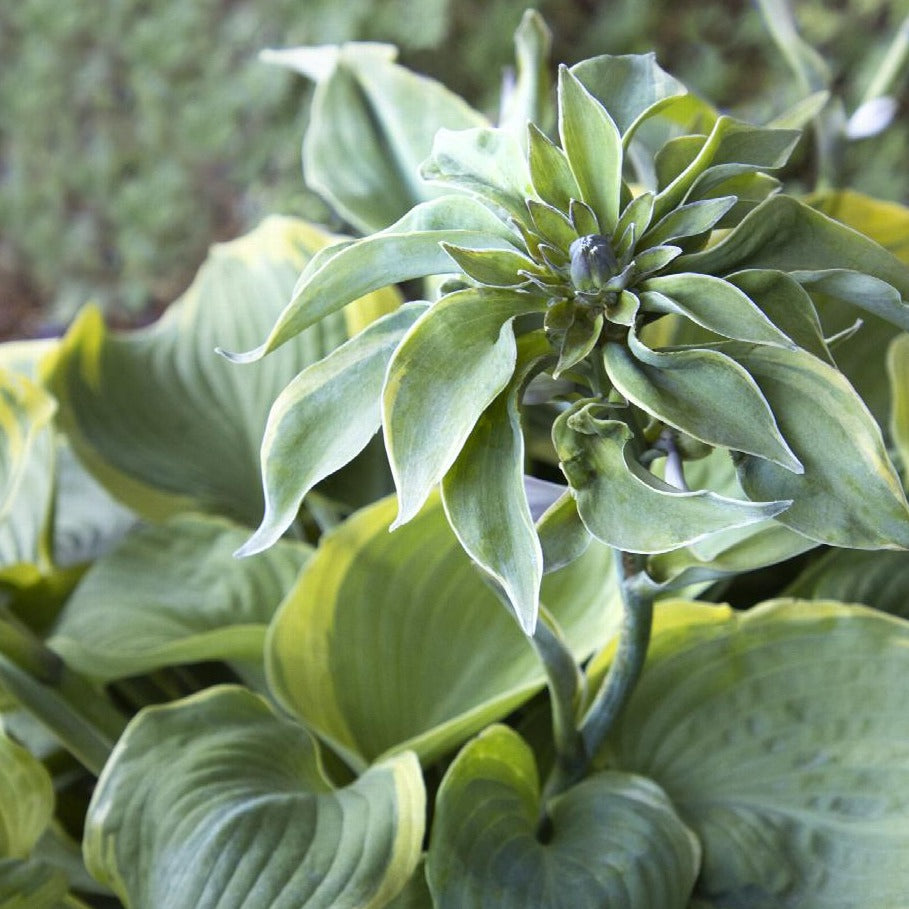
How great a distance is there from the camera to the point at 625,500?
288mm

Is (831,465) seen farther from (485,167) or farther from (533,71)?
(533,71)

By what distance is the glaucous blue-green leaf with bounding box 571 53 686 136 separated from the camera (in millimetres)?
361

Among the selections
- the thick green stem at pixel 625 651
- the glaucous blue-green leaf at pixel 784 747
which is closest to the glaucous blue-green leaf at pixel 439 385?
the thick green stem at pixel 625 651

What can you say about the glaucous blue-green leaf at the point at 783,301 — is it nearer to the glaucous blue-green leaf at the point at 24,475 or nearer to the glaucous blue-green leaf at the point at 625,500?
the glaucous blue-green leaf at the point at 625,500

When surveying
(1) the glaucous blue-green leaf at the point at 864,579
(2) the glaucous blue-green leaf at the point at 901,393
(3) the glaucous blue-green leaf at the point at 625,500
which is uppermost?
(3) the glaucous blue-green leaf at the point at 625,500

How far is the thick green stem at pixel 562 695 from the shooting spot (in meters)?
0.40

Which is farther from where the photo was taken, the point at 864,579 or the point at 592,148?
the point at 864,579

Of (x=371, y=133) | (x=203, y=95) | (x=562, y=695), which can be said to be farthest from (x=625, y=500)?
(x=203, y=95)

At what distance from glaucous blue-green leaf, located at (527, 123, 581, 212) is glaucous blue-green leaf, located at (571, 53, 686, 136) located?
0.18 feet

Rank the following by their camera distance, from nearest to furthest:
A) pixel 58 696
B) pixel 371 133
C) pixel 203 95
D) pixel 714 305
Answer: pixel 714 305 → pixel 58 696 → pixel 371 133 → pixel 203 95

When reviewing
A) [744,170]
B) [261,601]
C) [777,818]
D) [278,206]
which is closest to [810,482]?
[744,170]

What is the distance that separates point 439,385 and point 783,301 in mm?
104

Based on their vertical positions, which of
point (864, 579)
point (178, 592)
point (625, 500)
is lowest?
point (864, 579)

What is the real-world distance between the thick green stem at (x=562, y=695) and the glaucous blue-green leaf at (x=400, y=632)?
0.05 meters
